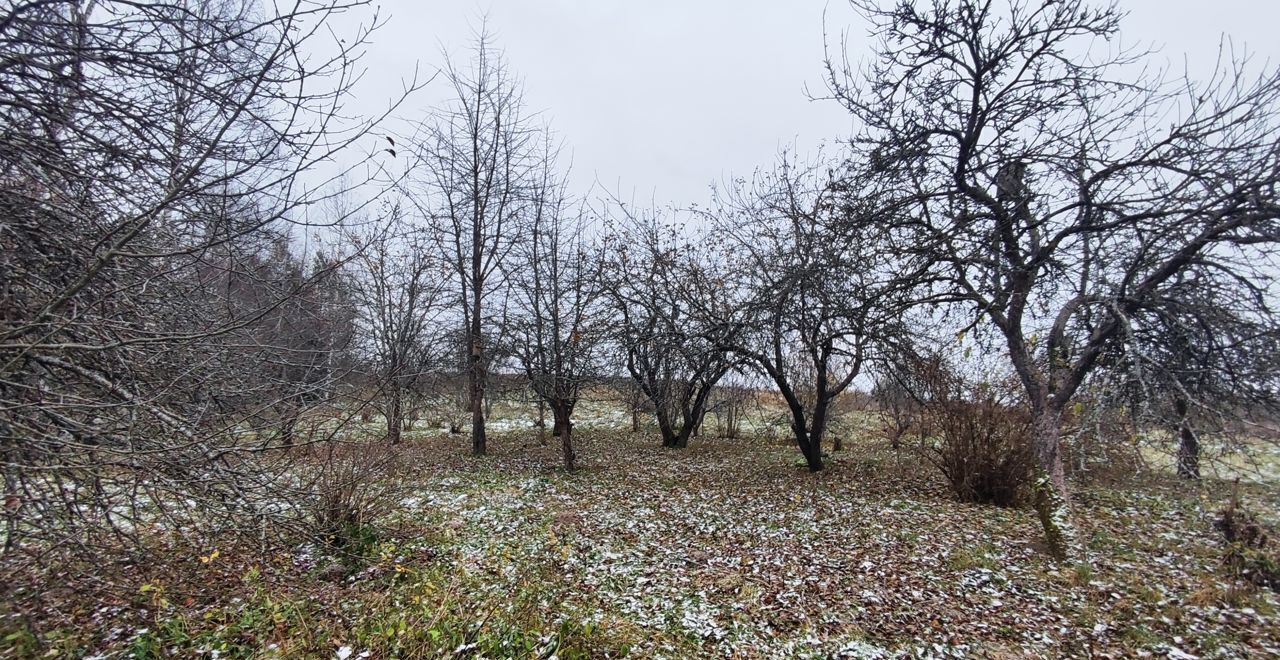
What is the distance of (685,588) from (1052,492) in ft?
15.1

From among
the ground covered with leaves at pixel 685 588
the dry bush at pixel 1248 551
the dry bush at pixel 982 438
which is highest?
the dry bush at pixel 982 438

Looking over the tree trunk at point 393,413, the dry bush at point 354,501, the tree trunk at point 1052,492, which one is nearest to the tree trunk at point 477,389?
the tree trunk at point 393,413

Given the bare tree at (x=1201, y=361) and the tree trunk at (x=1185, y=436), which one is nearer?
the tree trunk at (x=1185, y=436)

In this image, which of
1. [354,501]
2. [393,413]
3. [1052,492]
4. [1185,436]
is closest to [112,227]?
[354,501]

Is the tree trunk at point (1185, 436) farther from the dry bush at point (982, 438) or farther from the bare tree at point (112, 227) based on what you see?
the bare tree at point (112, 227)

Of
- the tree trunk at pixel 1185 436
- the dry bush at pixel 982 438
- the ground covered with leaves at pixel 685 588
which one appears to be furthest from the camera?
the dry bush at pixel 982 438

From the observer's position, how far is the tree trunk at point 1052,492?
5.30m

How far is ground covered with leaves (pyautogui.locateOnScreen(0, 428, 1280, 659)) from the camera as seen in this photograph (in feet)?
12.0

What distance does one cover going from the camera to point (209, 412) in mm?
3428

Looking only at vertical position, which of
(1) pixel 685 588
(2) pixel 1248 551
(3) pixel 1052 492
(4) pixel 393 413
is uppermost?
(4) pixel 393 413

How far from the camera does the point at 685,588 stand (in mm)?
4812

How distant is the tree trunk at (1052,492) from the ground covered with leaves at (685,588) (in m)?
0.25

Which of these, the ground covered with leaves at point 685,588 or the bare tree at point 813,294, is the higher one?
the bare tree at point 813,294

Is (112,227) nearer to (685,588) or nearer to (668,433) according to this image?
(685,588)
